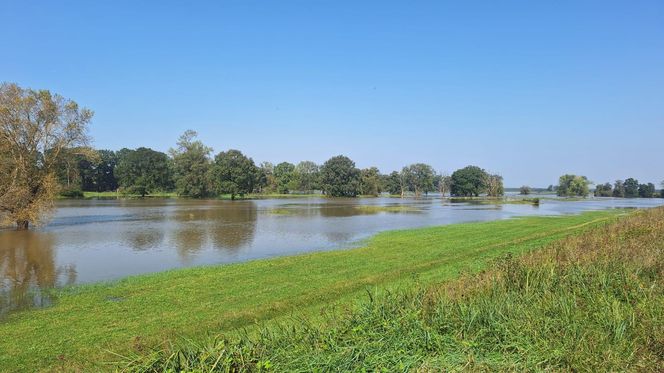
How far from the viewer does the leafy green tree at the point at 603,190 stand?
625ft

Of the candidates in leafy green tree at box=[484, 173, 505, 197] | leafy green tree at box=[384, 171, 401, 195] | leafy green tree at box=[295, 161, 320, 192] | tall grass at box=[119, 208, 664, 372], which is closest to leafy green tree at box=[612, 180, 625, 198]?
leafy green tree at box=[484, 173, 505, 197]

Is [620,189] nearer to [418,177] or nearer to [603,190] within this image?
[603,190]

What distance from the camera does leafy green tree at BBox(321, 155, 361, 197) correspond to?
140m

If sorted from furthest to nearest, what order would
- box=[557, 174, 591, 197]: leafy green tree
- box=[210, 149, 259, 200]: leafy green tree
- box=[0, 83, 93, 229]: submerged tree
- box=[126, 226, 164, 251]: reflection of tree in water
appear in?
box=[557, 174, 591, 197]: leafy green tree < box=[210, 149, 259, 200]: leafy green tree < box=[0, 83, 93, 229]: submerged tree < box=[126, 226, 164, 251]: reflection of tree in water

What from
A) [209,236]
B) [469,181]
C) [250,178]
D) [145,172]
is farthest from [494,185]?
[209,236]

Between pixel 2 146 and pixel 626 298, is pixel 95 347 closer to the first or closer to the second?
pixel 626 298

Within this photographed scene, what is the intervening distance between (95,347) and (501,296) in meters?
7.98

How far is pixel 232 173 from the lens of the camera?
10838 cm

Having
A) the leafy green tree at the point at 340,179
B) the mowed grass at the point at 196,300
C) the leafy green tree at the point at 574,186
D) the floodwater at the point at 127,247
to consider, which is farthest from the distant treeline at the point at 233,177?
the mowed grass at the point at 196,300

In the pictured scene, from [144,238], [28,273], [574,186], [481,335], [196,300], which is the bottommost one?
[28,273]

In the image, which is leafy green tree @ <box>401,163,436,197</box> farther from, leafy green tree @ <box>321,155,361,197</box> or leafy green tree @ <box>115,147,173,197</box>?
leafy green tree @ <box>115,147,173,197</box>

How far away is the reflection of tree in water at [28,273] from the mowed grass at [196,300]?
963 millimetres

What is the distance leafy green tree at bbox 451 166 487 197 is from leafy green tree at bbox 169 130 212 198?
106 meters

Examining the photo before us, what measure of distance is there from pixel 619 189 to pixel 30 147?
713 ft
